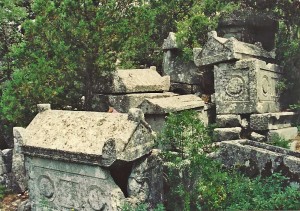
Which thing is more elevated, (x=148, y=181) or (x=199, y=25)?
(x=199, y=25)

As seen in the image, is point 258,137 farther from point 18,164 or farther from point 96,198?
point 18,164

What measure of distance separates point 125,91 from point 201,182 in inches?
160

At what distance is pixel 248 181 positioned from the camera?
6.61 m

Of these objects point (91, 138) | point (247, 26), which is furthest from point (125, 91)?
point (247, 26)

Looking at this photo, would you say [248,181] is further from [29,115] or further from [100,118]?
[29,115]

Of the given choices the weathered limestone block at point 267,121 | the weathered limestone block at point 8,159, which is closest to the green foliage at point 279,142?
the weathered limestone block at point 267,121

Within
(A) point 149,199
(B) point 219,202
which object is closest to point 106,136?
(A) point 149,199

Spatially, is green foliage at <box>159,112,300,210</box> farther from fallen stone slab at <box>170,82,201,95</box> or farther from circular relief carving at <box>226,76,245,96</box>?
fallen stone slab at <box>170,82,201,95</box>

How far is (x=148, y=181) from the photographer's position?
6445mm

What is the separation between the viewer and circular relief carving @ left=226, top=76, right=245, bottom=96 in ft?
31.6

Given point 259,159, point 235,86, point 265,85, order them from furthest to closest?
point 265,85 < point 235,86 < point 259,159

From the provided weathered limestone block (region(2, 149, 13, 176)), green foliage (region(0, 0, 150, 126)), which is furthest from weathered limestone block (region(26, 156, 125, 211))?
weathered limestone block (region(2, 149, 13, 176))

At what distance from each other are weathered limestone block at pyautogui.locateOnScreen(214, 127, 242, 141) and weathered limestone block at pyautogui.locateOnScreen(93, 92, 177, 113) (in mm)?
1871

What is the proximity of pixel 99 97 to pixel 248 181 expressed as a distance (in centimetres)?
483
